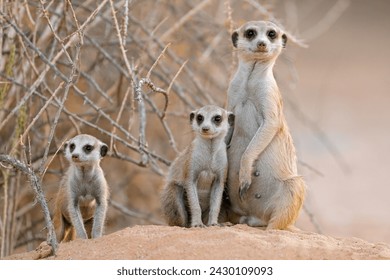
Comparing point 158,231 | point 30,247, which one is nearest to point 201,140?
point 158,231

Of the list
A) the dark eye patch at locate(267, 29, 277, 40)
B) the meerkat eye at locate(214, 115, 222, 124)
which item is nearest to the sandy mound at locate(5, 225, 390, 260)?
the meerkat eye at locate(214, 115, 222, 124)

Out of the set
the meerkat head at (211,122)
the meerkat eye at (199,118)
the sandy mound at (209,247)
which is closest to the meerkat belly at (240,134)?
the meerkat head at (211,122)

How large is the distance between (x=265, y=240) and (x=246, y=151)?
2.84ft

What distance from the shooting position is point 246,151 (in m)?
5.16

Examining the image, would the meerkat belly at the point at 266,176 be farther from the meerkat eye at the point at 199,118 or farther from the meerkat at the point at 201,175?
the meerkat eye at the point at 199,118

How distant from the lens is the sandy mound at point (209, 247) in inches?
166

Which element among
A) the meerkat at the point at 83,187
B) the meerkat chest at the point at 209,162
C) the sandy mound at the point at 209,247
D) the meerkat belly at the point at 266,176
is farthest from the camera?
the meerkat belly at the point at 266,176

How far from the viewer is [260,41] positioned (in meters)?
5.04

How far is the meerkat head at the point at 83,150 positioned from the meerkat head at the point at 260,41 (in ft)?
3.45

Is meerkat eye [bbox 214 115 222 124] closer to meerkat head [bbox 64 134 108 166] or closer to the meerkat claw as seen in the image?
the meerkat claw

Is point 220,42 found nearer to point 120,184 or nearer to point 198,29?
point 198,29

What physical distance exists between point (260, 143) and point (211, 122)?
0.33 m

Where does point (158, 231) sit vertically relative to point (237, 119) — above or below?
below
